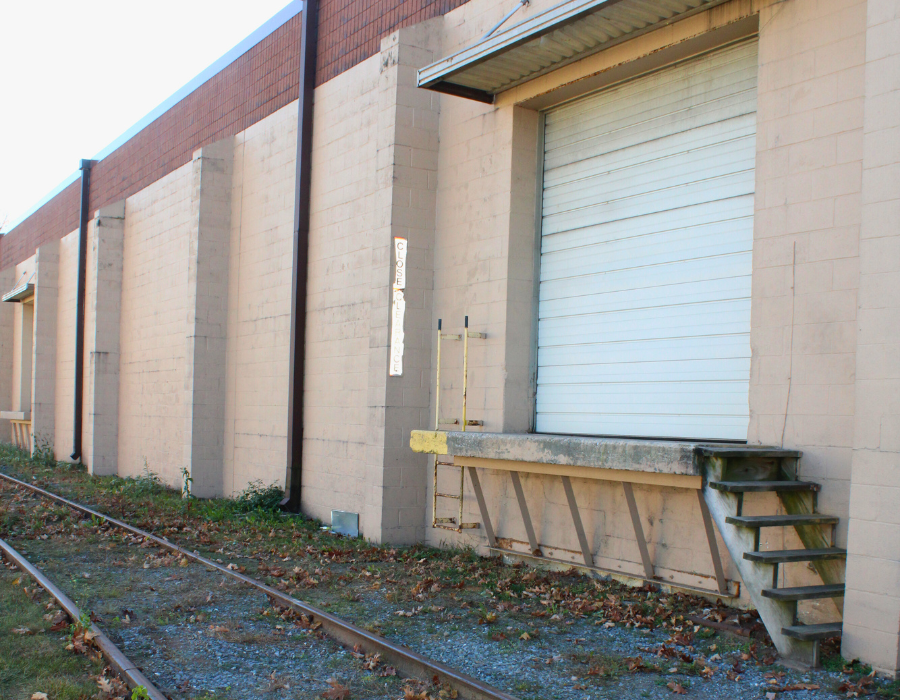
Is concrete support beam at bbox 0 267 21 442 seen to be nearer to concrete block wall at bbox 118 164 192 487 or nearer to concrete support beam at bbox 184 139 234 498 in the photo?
concrete block wall at bbox 118 164 192 487

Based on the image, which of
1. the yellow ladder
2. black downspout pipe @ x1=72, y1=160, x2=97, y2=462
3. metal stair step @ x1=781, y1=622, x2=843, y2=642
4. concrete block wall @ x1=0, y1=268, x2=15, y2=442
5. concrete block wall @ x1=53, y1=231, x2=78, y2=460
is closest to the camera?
metal stair step @ x1=781, y1=622, x2=843, y2=642

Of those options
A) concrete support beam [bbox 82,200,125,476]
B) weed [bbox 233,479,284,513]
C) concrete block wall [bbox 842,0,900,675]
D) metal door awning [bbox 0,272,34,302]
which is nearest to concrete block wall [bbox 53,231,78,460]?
metal door awning [bbox 0,272,34,302]

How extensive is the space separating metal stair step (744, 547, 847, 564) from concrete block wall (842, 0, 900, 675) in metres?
0.25

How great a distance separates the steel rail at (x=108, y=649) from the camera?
5188mm

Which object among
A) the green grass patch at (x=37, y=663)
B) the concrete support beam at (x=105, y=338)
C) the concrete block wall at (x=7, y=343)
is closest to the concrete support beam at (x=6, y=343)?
the concrete block wall at (x=7, y=343)

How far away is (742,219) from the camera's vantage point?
747 centimetres

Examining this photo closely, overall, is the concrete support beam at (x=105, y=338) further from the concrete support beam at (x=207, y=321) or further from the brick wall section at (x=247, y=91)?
the concrete support beam at (x=207, y=321)

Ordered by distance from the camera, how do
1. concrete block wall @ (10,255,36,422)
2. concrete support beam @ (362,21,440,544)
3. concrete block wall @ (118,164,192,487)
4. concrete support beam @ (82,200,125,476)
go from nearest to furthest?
concrete support beam @ (362,21,440,544), concrete block wall @ (118,164,192,487), concrete support beam @ (82,200,125,476), concrete block wall @ (10,255,36,422)

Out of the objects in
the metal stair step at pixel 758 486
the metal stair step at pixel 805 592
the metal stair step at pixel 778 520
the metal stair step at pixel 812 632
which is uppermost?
the metal stair step at pixel 758 486

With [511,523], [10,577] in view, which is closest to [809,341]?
[511,523]

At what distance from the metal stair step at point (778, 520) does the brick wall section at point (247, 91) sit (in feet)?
24.6

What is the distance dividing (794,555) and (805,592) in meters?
0.26

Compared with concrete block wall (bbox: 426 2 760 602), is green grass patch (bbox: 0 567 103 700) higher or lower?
lower

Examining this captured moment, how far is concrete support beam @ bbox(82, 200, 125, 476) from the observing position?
20.9 meters
